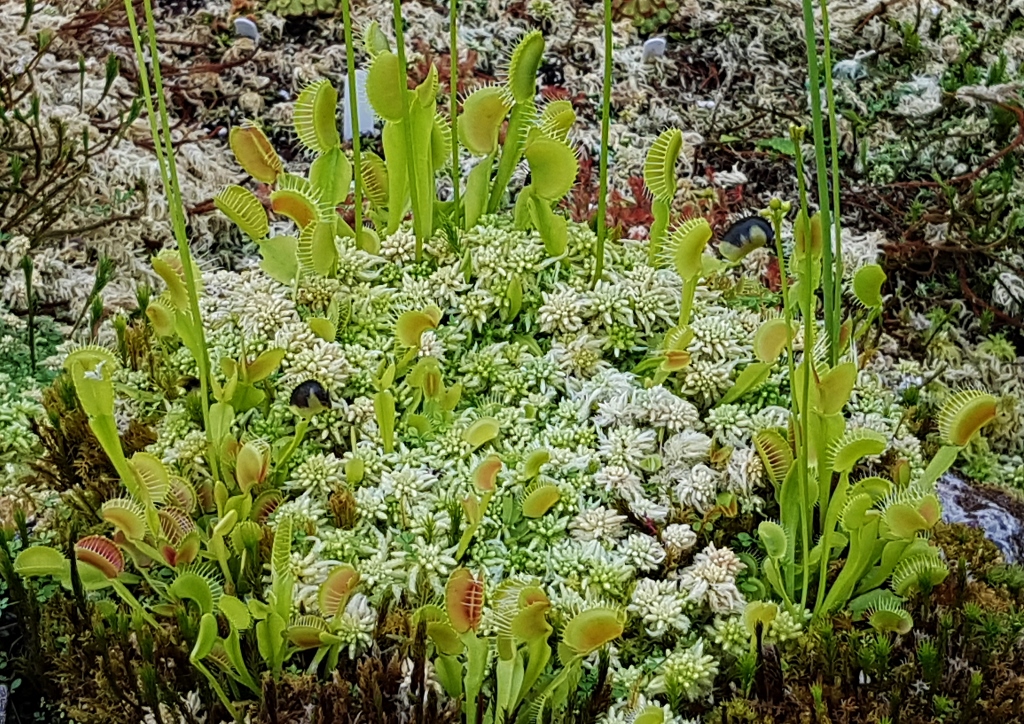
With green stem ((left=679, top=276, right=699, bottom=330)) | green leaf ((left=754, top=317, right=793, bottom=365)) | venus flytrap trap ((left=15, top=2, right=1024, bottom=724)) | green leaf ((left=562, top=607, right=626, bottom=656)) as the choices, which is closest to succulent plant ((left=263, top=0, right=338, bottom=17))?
venus flytrap trap ((left=15, top=2, right=1024, bottom=724))

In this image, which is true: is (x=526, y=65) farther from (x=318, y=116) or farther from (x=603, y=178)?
(x=318, y=116)

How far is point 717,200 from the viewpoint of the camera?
3.38 m

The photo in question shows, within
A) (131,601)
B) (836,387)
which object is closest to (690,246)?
(836,387)

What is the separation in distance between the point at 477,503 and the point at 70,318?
61.5 inches

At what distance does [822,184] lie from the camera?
1693 mm

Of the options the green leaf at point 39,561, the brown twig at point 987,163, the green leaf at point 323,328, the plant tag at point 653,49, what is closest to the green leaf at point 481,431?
the green leaf at point 323,328

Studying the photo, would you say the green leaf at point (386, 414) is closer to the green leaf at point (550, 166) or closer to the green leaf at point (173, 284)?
the green leaf at point (173, 284)

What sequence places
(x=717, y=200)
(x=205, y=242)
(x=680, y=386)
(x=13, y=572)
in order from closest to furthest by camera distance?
(x=13, y=572)
(x=680, y=386)
(x=205, y=242)
(x=717, y=200)

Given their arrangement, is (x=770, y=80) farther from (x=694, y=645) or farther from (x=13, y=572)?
(x=13, y=572)

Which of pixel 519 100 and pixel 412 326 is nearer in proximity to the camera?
pixel 412 326

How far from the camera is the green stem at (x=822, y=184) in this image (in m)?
1.57

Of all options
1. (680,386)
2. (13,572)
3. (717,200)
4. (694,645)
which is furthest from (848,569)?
(717,200)

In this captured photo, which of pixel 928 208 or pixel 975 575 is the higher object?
pixel 928 208

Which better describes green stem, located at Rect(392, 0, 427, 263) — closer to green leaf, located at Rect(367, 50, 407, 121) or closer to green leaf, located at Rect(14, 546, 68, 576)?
green leaf, located at Rect(367, 50, 407, 121)
